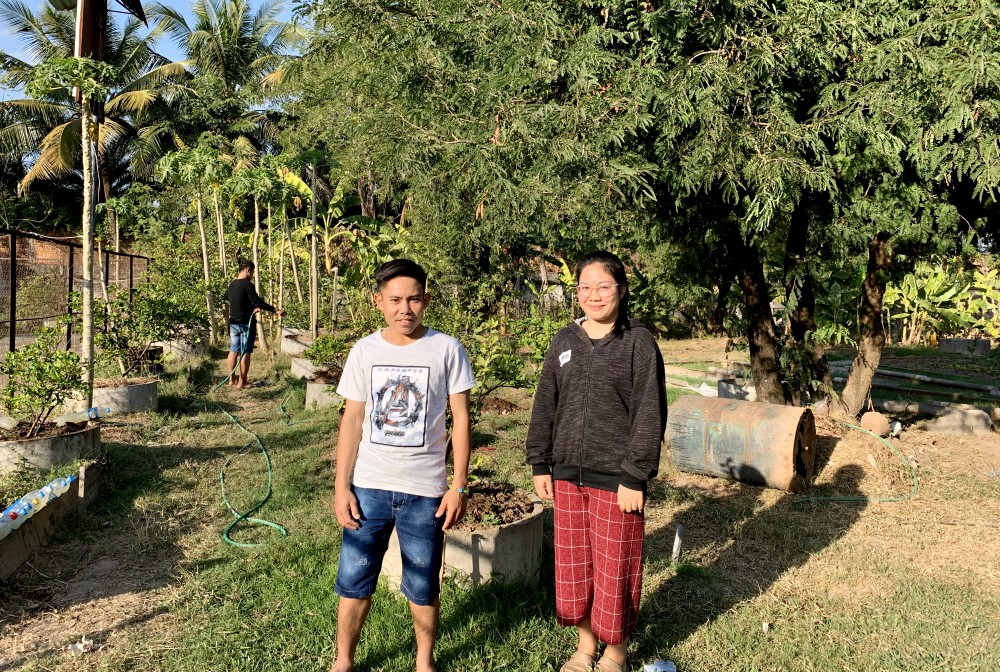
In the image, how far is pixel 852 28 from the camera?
5.69 metres

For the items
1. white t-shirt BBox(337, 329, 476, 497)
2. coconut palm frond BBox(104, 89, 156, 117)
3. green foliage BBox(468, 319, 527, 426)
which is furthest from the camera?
coconut palm frond BBox(104, 89, 156, 117)

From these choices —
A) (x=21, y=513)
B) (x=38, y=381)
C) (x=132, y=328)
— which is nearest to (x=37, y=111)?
(x=132, y=328)

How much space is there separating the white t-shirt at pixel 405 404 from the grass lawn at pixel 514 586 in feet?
3.22

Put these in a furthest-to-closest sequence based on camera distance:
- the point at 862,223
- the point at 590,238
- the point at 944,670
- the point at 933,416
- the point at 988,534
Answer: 1. the point at 933,416
2. the point at 590,238
3. the point at 862,223
4. the point at 988,534
5. the point at 944,670

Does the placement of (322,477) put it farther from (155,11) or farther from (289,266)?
(155,11)

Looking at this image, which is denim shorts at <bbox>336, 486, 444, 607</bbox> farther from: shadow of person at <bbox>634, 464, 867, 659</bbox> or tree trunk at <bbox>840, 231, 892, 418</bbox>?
tree trunk at <bbox>840, 231, 892, 418</bbox>

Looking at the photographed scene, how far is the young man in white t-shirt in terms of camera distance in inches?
119

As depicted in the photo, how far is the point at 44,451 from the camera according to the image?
5844 millimetres

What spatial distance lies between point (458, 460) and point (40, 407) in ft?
15.2

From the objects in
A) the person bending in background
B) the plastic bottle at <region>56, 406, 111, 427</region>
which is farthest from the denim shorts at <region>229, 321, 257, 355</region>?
the plastic bottle at <region>56, 406, 111, 427</region>

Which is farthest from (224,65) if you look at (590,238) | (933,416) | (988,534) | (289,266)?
(988,534)

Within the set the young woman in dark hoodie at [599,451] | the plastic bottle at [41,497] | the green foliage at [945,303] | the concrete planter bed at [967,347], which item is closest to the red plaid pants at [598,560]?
the young woman in dark hoodie at [599,451]

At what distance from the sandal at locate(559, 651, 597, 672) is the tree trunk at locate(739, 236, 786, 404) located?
5.60 metres

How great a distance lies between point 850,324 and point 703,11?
5755mm
